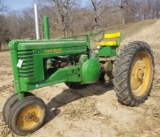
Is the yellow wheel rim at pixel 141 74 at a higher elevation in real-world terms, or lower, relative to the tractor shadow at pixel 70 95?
higher

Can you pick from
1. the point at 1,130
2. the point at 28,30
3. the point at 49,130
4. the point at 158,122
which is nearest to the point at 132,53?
the point at 158,122

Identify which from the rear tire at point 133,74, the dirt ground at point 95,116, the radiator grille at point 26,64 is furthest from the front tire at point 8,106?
→ the rear tire at point 133,74

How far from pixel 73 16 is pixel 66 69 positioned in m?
31.3

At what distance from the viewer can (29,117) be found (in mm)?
3602

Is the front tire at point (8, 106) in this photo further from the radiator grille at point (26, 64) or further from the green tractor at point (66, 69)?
the radiator grille at point (26, 64)

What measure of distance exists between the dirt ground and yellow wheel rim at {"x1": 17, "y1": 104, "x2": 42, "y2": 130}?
0.48 ft

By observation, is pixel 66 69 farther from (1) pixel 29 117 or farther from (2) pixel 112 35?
(2) pixel 112 35

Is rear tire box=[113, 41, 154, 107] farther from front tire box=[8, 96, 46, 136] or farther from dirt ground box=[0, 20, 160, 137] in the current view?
front tire box=[8, 96, 46, 136]

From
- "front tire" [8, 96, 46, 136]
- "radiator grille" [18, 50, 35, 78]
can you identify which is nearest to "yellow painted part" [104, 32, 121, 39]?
"radiator grille" [18, 50, 35, 78]

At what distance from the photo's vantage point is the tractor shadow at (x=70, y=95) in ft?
14.4

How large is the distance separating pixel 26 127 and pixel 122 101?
66.8 inches

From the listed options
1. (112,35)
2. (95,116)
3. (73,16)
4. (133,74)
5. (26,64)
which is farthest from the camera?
(73,16)

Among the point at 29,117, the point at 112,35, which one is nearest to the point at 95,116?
the point at 29,117

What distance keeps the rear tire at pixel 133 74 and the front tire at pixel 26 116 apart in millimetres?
1351
